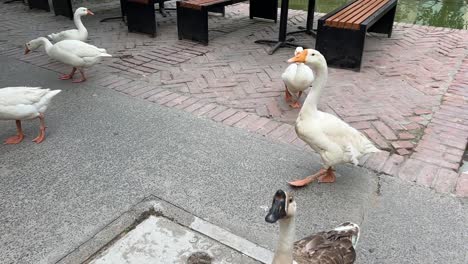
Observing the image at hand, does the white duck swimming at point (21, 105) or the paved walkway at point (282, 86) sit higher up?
the white duck swimming at point (21, 105)

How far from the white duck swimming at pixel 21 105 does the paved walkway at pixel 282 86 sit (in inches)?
46.5

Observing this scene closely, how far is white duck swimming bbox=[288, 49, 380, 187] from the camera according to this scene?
2828 millimetres

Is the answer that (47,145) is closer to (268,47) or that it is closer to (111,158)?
(111,158)

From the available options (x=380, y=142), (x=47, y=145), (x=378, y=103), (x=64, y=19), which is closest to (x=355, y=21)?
(x=378, y=103)

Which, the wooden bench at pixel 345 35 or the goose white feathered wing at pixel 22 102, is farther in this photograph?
the wooden bench at pixel 345 35

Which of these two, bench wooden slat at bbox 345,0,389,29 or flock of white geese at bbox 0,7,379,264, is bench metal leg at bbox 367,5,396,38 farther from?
flock of white geese at bbox 0,7,379,264

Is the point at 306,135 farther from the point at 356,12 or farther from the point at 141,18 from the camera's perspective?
the point at 141,18

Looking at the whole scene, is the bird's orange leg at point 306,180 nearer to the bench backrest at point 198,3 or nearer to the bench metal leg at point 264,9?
the bench backrest at point 198,3

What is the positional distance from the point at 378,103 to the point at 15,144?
3.61m

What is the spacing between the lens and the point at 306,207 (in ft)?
9.16

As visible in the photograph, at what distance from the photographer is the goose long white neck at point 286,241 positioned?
1.80 meters

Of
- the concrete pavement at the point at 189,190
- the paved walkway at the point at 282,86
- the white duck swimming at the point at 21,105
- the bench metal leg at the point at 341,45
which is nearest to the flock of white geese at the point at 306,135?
the white duck swimming at the point at 21,105

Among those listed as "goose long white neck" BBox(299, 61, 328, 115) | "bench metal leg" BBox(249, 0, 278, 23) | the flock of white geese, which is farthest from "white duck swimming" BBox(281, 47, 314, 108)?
"bench metal leg" BBox(249, 0, 278, 23)

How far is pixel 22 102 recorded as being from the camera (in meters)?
3.38
